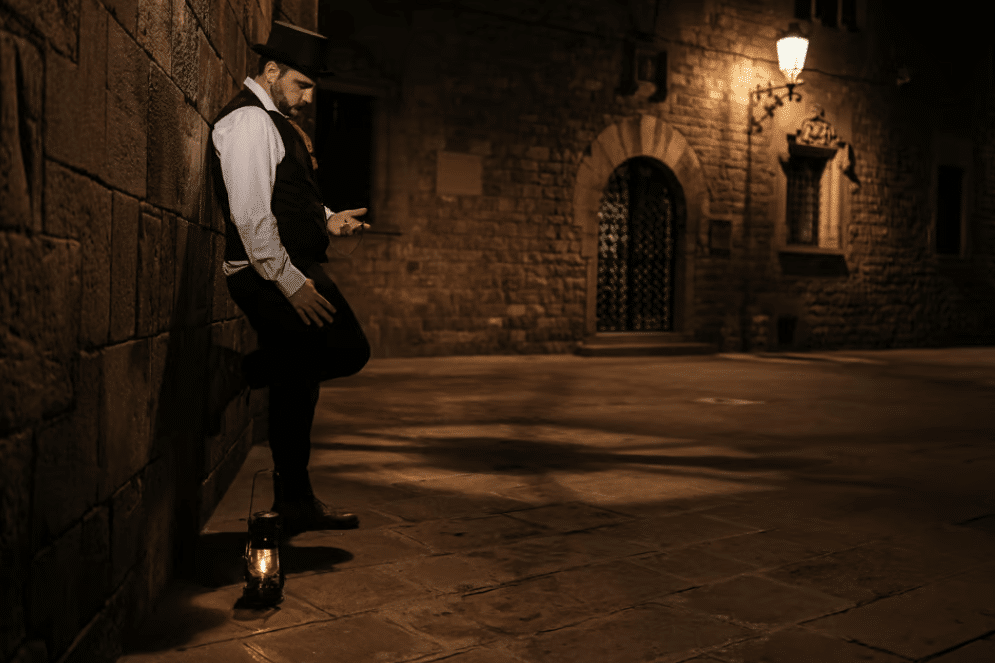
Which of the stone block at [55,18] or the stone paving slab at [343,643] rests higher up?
the stone block at [55,18]

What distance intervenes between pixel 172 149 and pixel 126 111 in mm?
520

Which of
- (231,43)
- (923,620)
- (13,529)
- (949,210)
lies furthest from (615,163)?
(13,529)

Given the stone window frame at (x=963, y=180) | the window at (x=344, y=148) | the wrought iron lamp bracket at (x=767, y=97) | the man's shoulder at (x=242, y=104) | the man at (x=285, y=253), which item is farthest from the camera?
the stone window frame at (x=963, y=180)

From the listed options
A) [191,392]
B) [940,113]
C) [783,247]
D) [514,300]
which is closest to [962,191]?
[940,113]

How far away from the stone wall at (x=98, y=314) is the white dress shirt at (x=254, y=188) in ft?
0.39

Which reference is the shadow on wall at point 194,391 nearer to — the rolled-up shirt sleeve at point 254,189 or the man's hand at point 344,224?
the rolled-up shirt sleeve at point 254,189

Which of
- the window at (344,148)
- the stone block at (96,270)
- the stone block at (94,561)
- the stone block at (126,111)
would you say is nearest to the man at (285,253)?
the stone block at (126,111)

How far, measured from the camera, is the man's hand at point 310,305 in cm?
301

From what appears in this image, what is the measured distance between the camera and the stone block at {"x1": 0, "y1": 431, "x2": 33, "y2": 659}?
4.79ft

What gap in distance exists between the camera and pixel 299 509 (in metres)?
3.43

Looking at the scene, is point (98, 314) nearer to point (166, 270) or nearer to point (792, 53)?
point (166, 270)

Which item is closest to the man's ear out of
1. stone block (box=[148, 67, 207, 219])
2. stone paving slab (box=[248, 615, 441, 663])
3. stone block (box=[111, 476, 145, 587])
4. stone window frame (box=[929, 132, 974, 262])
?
stone block (box=[148, 67, 207, 219])

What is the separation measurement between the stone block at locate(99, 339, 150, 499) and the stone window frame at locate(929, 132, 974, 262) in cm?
1609

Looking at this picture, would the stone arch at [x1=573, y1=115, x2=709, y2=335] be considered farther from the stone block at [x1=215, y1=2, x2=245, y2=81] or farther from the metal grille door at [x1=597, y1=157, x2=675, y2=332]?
the stone block at [x1=215, y1=2, x2=245, y2=81]
